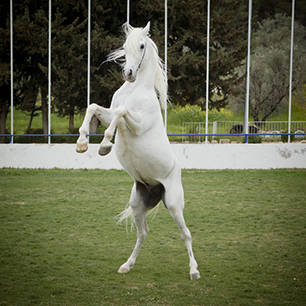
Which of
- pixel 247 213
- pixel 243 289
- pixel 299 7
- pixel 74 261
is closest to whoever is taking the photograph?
pixel 243 289

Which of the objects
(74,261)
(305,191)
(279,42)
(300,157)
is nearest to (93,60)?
(300,157)

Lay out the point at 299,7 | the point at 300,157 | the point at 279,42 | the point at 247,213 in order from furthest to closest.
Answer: the point at 299,7 → the point at 279,42 → the point at 300,157 → the point at 247,213

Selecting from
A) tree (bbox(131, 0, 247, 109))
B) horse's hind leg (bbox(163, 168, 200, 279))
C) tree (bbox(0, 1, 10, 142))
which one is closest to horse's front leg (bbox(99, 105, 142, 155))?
horse's hind leg (bbox(163, 168, 200, 279))

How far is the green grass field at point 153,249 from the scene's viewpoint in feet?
11.8

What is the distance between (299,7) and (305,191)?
4034cm

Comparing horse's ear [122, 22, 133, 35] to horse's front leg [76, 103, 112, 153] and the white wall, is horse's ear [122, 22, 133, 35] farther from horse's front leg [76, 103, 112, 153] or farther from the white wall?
the white wall

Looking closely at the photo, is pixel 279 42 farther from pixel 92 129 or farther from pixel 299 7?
pixel 92 129

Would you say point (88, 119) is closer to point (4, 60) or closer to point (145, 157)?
point (145, 157)

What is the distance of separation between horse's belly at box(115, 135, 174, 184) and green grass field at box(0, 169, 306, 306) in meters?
1.20

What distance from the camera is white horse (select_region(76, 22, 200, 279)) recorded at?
355cm

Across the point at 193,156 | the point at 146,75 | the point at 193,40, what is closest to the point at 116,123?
the point at 146,75

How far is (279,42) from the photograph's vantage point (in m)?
34.9

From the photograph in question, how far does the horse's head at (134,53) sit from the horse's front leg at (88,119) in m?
0.50

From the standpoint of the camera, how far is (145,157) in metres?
3.78
